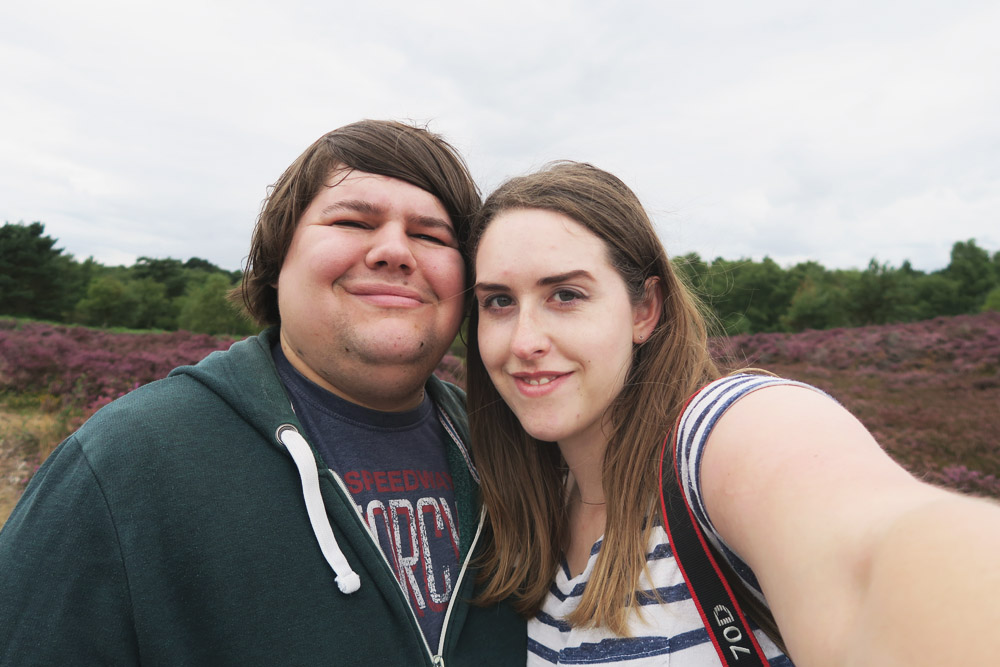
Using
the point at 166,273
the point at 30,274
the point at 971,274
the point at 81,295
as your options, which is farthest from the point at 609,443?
the point at 166,273

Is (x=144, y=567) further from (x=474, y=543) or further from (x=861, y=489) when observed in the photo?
(x=861, y=489)

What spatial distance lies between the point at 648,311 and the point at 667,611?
3.25 feet

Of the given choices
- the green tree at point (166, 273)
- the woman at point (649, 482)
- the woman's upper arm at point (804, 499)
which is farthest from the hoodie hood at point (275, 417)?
the green tree at point (166, 273)

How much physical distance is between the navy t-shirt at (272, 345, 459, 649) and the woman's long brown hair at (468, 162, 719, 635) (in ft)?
0.56

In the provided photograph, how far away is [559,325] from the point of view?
1.72 metres

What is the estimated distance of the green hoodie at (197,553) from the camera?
120 centimetres

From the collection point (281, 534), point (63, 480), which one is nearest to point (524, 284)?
point (281, 534)

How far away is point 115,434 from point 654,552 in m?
1.47

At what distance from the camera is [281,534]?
4.72 ft

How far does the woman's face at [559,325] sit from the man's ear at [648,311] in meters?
0.09

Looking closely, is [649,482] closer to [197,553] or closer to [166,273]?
[197,553]

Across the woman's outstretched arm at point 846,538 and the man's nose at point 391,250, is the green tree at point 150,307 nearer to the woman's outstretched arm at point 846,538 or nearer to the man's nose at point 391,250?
the man's nose at point 391,250

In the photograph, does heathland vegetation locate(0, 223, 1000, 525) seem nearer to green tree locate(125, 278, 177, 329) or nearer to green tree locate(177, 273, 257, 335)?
green tree locate(177, 273, 257, 335)

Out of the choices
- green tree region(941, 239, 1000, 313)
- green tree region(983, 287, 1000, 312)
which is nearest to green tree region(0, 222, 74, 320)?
green tree region(983, 287, 1000, 312)
